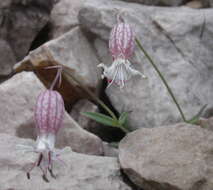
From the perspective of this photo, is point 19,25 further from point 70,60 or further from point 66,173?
point 66,173

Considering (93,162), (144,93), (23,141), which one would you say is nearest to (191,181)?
(93,162)

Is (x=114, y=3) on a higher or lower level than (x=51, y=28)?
higher

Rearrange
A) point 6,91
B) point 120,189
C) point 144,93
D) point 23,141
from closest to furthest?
point 120,189, point 23,141, point 6,91, point 144,93

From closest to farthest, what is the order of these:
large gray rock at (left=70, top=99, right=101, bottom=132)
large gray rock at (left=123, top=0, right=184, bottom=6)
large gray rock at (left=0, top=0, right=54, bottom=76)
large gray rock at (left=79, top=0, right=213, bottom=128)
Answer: large gray rock at (left=79, top=0, right=213, bottom=128) < large gray rock at (left=70, top=99, right=101, bottom=132) < large gray rock at (left=0, top=0, right=54, bottom=76) < large gray rock at (left=123, top=0, right=184, bottom=6)

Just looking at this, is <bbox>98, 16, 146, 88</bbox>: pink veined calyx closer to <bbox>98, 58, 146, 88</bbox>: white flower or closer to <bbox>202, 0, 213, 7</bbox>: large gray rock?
<bbox>98, 58, 146, 88</bbox>: white flower

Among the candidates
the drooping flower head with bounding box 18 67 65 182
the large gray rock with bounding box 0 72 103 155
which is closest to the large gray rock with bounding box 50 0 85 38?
the large gray rock with bounding box 0 72 103 155

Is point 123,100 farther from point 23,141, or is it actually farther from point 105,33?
point 23,141

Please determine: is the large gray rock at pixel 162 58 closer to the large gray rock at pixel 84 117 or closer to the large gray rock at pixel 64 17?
the large gray rock at pixel 84 117

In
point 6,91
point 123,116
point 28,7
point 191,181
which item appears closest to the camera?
point 191,181
